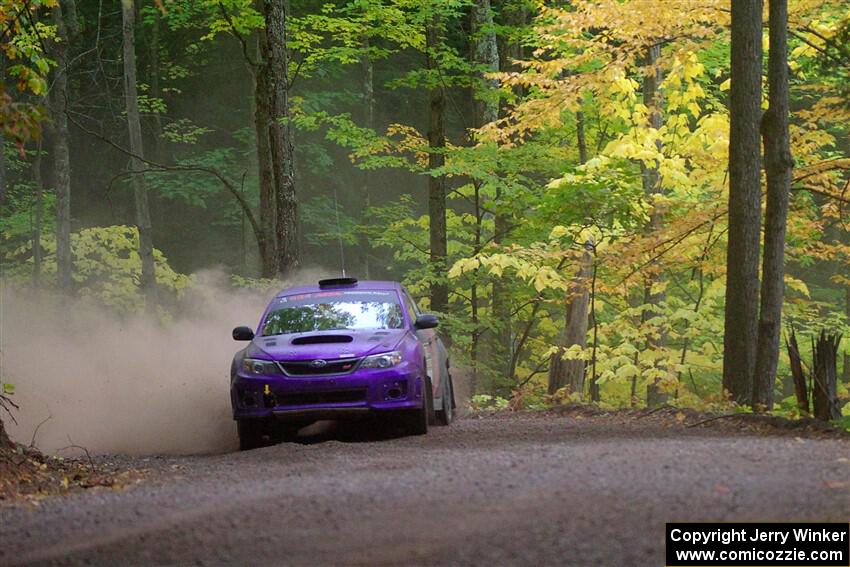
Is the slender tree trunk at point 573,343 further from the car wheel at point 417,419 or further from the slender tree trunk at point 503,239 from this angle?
the car wheel at point 417,419

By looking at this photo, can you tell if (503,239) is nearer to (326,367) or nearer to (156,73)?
(326,367)

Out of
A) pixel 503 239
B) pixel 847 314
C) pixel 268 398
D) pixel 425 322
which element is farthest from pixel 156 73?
pixel 268 398

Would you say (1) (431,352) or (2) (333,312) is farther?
(1) (431,352)

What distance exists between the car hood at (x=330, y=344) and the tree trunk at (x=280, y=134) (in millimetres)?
8647

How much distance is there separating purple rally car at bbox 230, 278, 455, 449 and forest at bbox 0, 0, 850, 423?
1265 millimetres

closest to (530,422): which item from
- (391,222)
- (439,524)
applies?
(439,524)

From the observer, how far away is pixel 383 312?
13.8 metres

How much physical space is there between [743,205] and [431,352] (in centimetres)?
465

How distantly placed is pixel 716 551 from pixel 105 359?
61.0 feet

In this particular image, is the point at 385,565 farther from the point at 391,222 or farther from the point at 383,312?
the point at 391,222

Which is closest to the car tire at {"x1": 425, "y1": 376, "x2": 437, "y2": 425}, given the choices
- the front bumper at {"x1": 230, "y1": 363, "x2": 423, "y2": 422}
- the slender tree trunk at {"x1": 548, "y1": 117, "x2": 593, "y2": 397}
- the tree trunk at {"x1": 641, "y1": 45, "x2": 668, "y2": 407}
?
the front bumper at {"x1": 230, "y1": 363, "x2": 423, "y2": 422}

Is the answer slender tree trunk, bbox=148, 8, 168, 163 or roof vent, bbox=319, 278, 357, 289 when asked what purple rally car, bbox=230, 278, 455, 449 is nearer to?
roof vent, bbox=319, 278, 357, 289

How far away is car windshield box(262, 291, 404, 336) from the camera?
13.5 metres

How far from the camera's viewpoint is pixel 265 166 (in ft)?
79.5
